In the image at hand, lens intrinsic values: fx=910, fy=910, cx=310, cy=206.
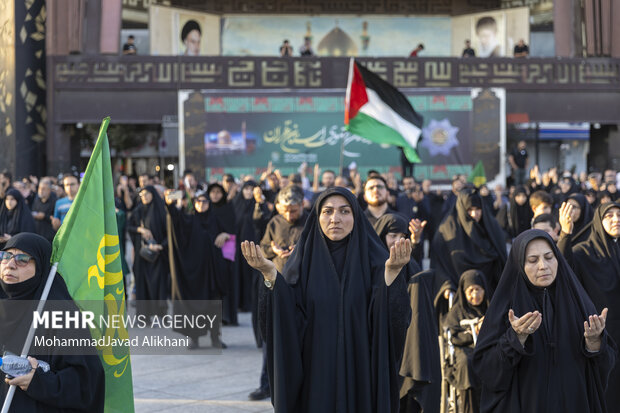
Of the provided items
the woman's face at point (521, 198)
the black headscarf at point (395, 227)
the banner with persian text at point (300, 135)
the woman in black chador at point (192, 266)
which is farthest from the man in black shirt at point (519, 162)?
the black headscarf at point (395, 227)

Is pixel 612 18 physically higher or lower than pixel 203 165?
higher

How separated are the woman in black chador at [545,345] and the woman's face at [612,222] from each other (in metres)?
1.63

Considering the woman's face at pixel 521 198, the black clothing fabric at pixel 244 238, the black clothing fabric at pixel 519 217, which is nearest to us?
the black clothing fabric at pixel 244 238

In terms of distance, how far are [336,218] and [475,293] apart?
6.79 feet

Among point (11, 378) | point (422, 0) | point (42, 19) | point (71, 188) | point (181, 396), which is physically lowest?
point (181, 396)

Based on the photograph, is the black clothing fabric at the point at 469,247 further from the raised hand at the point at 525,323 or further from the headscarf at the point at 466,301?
the raised hand at the point at 525,323

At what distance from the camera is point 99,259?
391cm

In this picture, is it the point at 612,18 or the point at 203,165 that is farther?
the point at 612,18

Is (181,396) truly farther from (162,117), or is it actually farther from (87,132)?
(87,132)

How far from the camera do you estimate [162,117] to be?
2094 centimetres

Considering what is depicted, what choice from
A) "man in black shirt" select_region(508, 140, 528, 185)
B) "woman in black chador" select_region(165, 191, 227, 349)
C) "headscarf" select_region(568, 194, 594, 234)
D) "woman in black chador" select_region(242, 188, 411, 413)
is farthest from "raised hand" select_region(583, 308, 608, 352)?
"man in black shirt" select_region(508, 140, 528, 185)

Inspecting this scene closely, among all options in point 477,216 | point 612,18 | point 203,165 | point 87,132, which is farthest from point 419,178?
point 477,216

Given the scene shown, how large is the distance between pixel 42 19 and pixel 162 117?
13.6ft

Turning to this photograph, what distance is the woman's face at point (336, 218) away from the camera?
3.71 meters
